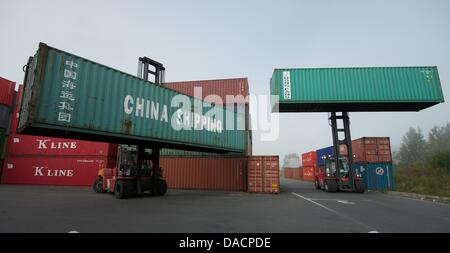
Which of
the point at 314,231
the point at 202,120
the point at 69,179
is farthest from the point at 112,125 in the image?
the point at 69,179

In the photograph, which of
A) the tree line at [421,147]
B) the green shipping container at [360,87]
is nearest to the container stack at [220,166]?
the green shipping container at [360,87]

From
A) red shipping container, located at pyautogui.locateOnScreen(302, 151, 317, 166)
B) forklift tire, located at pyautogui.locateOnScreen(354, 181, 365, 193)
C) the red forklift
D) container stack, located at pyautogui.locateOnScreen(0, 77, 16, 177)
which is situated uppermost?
container stack, located at pyautogui.locateOnScreen(0, 77, 16, 177)

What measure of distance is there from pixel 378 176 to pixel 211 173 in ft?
45.3

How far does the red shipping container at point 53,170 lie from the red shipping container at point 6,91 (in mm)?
5021

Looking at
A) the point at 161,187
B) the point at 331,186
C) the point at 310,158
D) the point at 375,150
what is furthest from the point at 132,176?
the point at 310,158

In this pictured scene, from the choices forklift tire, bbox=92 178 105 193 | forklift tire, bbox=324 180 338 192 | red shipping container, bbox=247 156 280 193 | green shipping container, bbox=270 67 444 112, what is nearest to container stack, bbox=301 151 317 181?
forklift tire, bbox=324 180 338 192

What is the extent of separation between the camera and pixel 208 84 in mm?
20312

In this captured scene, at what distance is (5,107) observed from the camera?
21.4m

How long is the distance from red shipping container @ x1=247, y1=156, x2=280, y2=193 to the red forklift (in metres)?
6.38

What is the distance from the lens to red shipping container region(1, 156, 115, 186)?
66.4ft

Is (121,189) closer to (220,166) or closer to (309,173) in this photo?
(220,166)

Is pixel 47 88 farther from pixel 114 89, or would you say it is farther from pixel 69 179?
pixel 69 179

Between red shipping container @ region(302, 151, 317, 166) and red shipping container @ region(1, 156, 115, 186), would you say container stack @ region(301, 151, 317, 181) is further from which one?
red shipping container @ region(1, 156, 115, 186)

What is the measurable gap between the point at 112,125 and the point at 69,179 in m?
14.4
